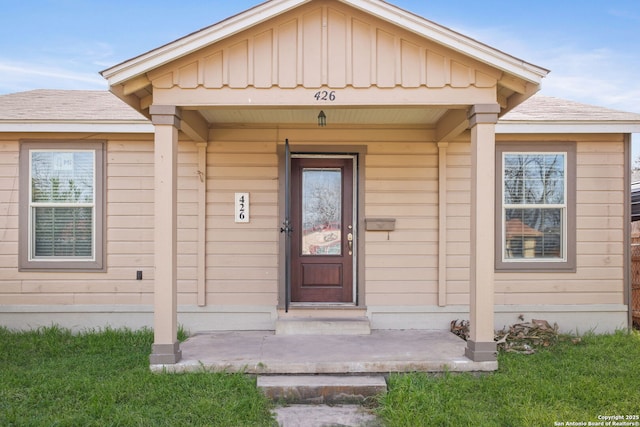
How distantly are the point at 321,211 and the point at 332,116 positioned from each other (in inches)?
48.7

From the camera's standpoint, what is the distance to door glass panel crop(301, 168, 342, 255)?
622 centimetres

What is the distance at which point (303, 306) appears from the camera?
584 centimetres

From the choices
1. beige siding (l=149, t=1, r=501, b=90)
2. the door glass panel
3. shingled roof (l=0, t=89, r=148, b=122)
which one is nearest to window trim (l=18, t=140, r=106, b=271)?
shingled roof (l=0, t=89, r=148, b=122)

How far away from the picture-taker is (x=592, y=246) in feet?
20.2

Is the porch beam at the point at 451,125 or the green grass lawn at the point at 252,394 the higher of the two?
the porch beam at the point at 451,125

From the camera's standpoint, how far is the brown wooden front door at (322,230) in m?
6.17

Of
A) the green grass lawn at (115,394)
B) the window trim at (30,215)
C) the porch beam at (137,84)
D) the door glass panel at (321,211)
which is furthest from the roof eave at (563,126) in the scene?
the window trim at (30,215)

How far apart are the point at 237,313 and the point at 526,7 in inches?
552

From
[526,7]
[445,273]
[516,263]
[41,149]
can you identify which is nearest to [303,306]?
[445,273]

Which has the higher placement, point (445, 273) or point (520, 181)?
point (520, 181)

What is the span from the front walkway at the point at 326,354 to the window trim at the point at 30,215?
1.73m

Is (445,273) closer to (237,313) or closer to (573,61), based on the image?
(237,313)

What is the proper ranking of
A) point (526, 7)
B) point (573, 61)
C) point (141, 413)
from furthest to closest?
point (573, 61)
point (526, 7)
point (141, 413)

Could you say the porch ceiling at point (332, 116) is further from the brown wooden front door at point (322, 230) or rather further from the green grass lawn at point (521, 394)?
the green grass lawn at point (521, 394)
